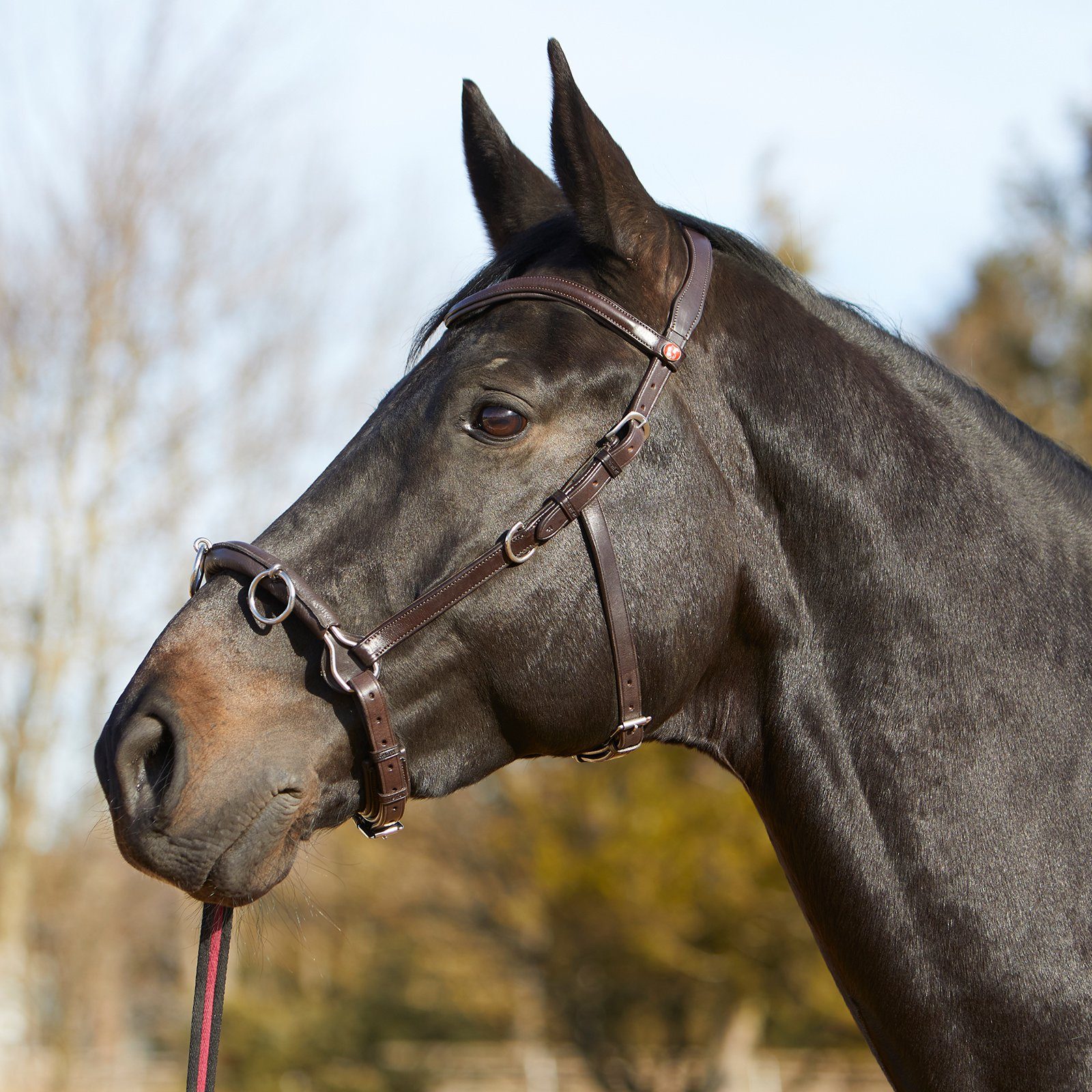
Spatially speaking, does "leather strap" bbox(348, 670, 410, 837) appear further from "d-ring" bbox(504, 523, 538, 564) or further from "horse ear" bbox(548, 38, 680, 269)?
"horse ear" bbox(548, 38, 680, 269)

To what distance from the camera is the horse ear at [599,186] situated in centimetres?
243

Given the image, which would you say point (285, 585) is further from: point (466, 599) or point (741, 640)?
point (741, 640)

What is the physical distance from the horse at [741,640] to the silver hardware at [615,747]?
0.09 ft

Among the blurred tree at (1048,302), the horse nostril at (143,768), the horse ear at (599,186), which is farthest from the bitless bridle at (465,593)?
the blurred tree at (1048,302)

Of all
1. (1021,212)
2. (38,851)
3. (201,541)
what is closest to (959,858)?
(201,541)

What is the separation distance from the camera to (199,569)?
8.00ft

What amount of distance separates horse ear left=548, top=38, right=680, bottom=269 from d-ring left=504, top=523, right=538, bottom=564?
Answer: 0.67 metres

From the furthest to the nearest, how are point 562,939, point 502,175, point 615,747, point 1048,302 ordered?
point 1048,302, point 562,939, point 502,175, point 615,747

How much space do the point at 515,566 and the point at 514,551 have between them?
37mm

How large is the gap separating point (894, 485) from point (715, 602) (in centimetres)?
48

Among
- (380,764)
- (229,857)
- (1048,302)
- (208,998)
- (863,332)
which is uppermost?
(1048,302)

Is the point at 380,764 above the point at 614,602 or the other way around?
the other way around

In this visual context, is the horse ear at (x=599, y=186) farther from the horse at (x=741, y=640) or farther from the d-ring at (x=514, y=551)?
the d-ring at (x=514, y=551)

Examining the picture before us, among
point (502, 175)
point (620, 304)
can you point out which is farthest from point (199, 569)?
point (502, 175)
